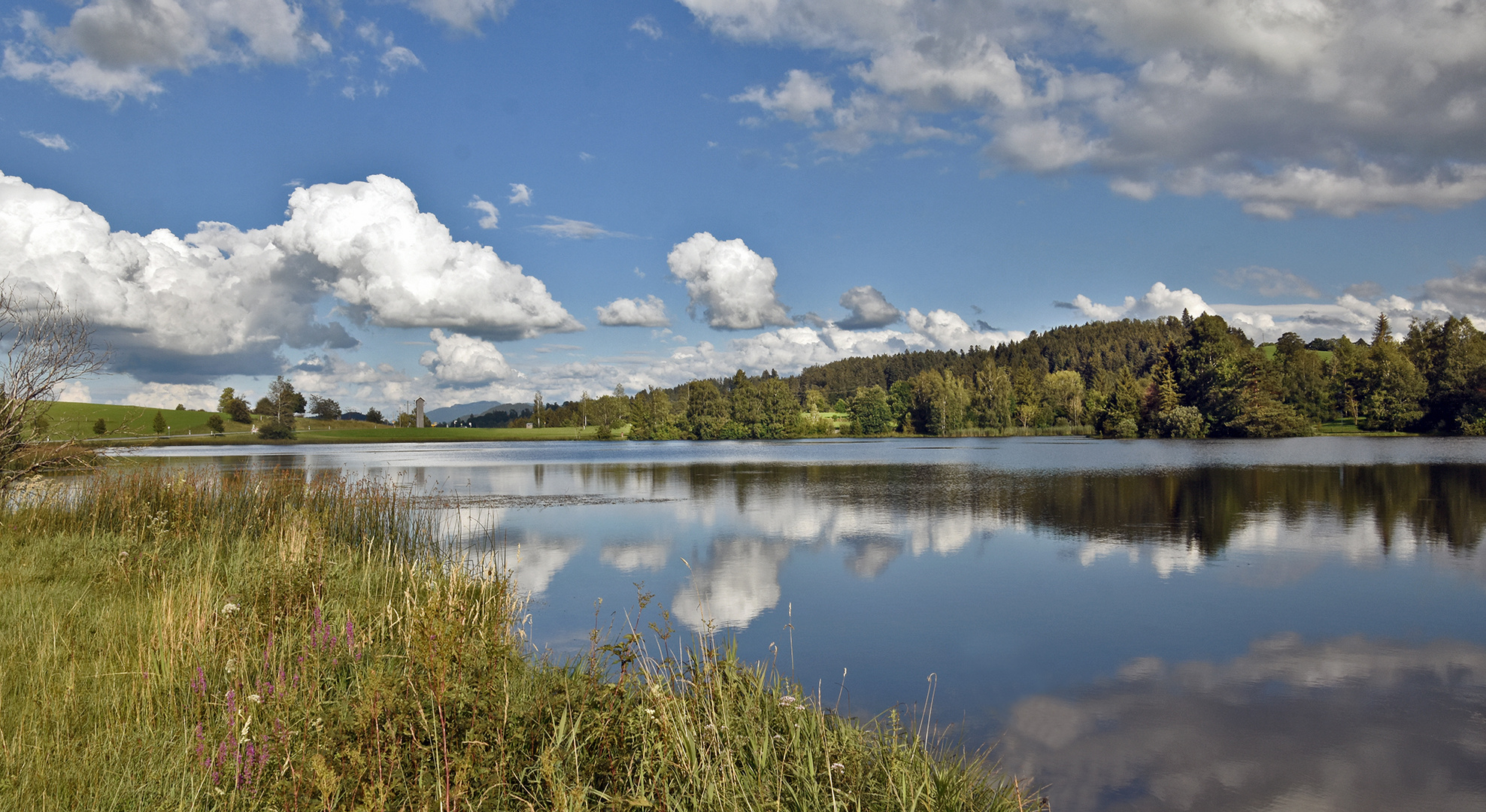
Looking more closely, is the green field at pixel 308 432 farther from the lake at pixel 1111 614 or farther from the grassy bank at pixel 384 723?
the grassy bank at pixel 384 723

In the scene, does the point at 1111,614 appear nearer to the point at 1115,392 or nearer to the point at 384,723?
the point at 384,723

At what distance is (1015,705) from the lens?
8.01m

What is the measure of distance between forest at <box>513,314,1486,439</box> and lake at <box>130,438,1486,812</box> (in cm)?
6064

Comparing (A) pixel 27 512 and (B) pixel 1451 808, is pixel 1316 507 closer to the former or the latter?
(B) pixel 1451 808

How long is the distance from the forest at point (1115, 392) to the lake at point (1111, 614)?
2388 inches

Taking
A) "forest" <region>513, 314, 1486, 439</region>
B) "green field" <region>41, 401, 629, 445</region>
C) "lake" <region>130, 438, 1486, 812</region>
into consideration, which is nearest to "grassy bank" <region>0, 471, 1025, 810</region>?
"lake" <region>130, 438, 1486, 812</region>

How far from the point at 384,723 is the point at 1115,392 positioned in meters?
100

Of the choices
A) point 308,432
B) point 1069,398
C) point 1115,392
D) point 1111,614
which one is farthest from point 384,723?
point 1069,398

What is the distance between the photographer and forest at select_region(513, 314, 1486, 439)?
7962 cm

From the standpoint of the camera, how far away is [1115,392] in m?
93.1

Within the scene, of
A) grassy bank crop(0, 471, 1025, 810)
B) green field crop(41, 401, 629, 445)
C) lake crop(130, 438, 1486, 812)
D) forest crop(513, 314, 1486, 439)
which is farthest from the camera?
green field crop(41, 401, 629, 445)

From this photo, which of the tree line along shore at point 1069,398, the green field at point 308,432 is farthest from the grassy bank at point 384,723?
the green field at point 308,432

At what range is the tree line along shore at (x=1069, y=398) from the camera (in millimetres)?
79875

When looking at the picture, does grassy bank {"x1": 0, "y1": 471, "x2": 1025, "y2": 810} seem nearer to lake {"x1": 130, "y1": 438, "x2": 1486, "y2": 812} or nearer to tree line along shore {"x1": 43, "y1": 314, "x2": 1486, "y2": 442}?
lake {"x1": 130, "y1": 438, "x2": 1486, "y2": 812}
